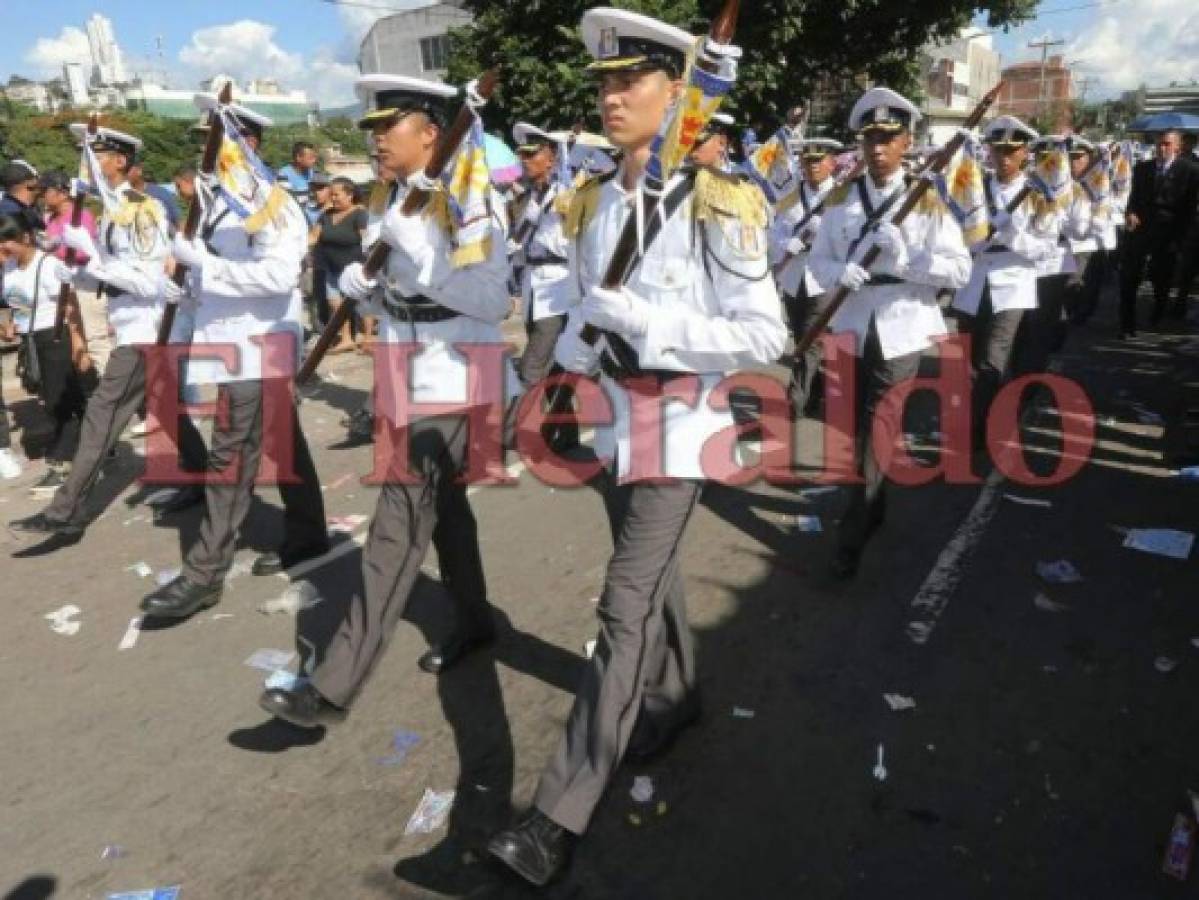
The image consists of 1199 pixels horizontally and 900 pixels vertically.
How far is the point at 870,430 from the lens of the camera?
4406 millimetres

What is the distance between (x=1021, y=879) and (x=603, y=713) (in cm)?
125

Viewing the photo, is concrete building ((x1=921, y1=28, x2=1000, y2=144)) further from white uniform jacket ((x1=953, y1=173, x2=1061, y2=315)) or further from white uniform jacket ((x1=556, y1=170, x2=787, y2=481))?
white uniform jacket ((x1=556, y1=170, x2=787, y2=481))

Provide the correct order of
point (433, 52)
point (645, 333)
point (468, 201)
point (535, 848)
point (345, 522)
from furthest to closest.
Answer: point (433, 52) < point (345, 522) < point (468, 201) < point (645, 333) < point (535, 848)

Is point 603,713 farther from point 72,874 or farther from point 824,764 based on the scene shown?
point 72,874

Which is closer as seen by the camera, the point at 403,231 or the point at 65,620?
the point at 403,231

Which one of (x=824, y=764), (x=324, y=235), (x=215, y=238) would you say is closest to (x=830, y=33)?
(x=324, y=235)

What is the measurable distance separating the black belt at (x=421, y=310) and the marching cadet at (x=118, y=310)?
2189mm

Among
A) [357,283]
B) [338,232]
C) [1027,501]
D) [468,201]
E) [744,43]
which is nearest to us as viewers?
[468,201]

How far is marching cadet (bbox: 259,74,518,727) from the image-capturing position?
3.14 metres

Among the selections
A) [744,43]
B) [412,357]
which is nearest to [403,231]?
[412,357]

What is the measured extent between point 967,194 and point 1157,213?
6660 mm

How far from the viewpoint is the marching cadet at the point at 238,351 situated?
4.12m

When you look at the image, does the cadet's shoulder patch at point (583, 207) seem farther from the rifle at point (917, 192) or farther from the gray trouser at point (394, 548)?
the rifle at point (917, 192)

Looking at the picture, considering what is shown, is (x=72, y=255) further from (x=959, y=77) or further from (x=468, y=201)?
(x=959, y=77)
